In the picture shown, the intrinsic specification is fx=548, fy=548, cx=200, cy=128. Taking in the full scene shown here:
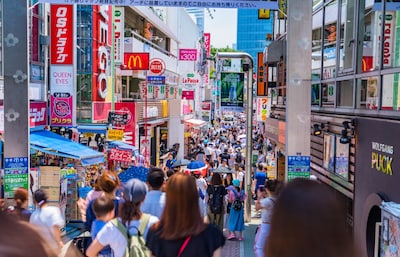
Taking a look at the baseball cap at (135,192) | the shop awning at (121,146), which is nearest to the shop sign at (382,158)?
the baseball cap at (135,192)

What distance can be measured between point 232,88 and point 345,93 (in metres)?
7.21

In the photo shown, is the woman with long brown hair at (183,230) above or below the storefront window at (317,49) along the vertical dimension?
below

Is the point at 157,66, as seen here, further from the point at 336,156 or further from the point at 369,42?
the point at 369,42

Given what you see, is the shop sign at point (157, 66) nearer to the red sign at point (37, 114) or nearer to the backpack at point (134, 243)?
the red sign at point (37, 114)

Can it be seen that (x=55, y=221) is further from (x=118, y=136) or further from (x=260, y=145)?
(x=260, y=145)

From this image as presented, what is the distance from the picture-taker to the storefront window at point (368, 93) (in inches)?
373

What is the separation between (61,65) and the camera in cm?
1705

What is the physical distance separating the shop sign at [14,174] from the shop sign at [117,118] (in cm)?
1177

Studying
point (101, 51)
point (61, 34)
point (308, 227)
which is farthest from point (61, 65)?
point (308, 227)

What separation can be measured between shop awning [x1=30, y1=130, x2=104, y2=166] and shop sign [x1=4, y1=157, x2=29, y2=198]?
6.37 meters

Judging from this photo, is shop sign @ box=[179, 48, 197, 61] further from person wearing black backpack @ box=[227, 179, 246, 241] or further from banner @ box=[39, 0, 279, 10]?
banner @ box=[39, 0, 279, 10]

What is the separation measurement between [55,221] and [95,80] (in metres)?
13.4

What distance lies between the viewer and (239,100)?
1912 cm

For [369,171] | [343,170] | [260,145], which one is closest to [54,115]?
[343,170]
